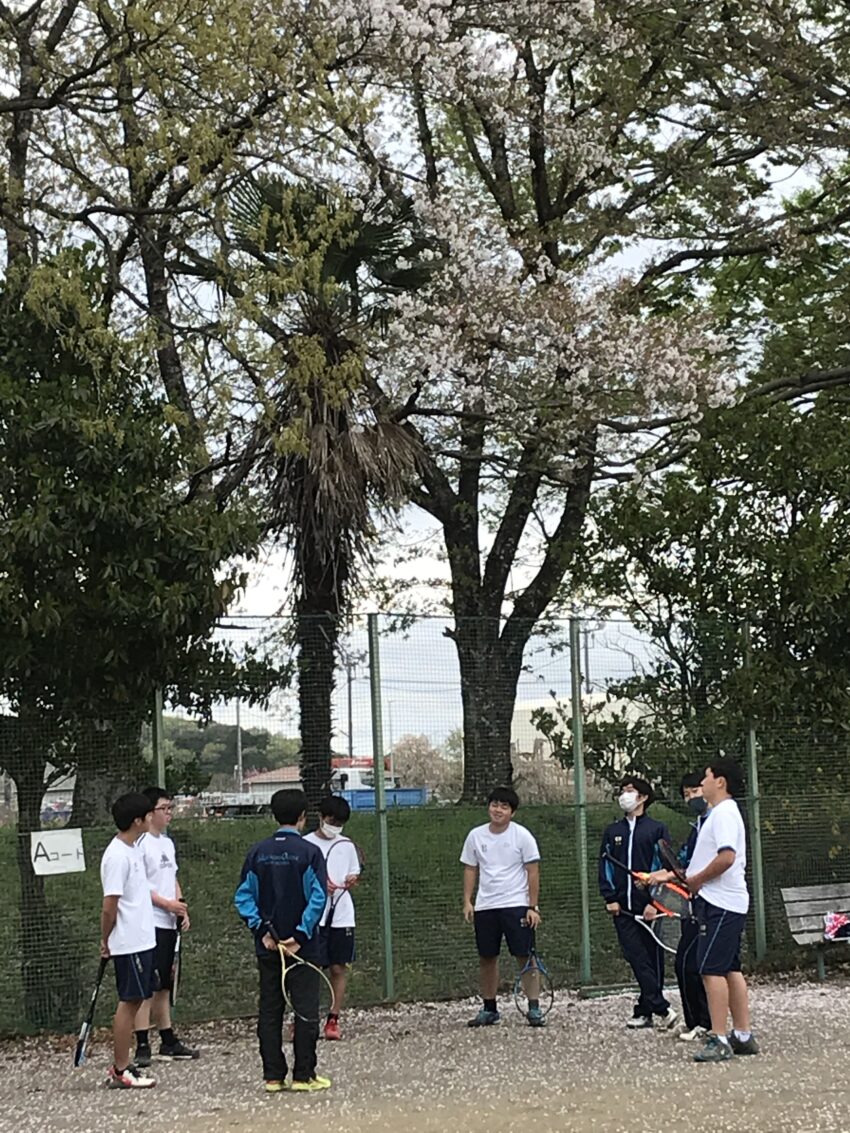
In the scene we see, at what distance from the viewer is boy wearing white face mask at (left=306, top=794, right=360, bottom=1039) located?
10367 mm

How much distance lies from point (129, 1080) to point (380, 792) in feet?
10.4

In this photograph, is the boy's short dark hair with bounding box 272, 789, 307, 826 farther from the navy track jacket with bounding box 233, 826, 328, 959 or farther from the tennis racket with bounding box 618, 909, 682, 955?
the tennis racket with bounding box 618, 909, 682, 955

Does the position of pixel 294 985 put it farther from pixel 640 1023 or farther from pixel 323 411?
pixel 323 411

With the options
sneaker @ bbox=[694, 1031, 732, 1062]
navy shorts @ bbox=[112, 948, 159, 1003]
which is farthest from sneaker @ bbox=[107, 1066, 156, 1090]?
sneaker @ bbox=[694, 1031, 732, 1062]

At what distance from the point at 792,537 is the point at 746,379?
18.3 feet

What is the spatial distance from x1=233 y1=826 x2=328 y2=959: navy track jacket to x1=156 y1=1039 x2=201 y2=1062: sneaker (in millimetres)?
1634

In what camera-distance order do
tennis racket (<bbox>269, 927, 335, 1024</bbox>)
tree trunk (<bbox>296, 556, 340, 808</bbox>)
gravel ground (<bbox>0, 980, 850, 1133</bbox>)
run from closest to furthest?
gravel ground (<bbox>0, 980, 850, 1133</bbox>) → tennis racket (<bbox>269, 927, 335, 1024</bbox>) → tree trunk (<bbox>296, 556, 340, 808</bbox>)

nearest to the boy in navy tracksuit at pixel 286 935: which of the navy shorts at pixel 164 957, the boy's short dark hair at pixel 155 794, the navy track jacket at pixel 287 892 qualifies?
the navy track jacket at pixel 287 892

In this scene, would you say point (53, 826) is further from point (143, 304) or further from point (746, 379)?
point (746, 379)

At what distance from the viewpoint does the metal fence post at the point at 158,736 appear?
10.5m

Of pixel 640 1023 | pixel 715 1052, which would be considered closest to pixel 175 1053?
pixel 640 1023

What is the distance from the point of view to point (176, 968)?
407 inches

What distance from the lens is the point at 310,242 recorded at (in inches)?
475

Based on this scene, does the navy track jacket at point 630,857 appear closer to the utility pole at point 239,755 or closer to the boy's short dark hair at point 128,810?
the utility pole at point 239,755
